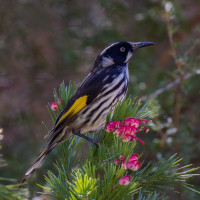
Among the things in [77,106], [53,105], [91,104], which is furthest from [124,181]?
[91,104]

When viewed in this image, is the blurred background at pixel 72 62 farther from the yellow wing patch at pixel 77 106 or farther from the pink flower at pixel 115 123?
the pink flower at pixel 115 123

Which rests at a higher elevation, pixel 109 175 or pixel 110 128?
pixel 110 128

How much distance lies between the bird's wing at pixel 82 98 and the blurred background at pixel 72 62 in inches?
36.7

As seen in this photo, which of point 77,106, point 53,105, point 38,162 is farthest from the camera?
point 77,106

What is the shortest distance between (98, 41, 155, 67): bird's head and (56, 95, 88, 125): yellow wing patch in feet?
2.40

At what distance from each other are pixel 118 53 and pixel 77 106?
38.1 inches

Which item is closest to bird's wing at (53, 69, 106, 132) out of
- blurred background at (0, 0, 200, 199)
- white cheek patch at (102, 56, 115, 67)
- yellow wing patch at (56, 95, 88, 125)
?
yellow wing patch at (56, 95, 88, 125)

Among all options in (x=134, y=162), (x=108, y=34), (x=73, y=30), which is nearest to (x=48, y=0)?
(x=73, y=30)

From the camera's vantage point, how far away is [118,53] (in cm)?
371

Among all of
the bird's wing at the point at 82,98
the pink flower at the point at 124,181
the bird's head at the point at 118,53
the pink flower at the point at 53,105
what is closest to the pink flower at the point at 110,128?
the pink flower at the point at 124,181

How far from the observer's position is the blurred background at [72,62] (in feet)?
13.8

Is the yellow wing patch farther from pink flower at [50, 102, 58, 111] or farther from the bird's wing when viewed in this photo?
pink flower at [50, 102, 58, 111]

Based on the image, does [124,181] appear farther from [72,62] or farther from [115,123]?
[72,62]

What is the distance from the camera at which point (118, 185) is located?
1.65 meters
